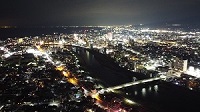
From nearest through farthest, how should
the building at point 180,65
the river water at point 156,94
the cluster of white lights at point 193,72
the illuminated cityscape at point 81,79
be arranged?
the illuminated cityscape at point 81,79 → the river water at point 156,94 → the cluster of white lights at point 193,72 → the building at point 180,65

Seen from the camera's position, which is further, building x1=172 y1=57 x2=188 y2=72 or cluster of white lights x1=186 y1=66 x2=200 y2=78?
building x1=172 y1=57 x2=188 y2=72

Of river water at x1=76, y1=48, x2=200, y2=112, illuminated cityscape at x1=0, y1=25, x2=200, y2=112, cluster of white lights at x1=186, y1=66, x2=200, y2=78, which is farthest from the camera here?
cluster of white lights at x1=186, y1=66, x2=200, y2=78

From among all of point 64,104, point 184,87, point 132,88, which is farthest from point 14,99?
point 184,87

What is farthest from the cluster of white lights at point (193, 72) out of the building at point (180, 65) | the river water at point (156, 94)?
the river water at point (156, 94)

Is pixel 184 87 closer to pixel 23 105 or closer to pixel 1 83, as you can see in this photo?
pixel 23 105

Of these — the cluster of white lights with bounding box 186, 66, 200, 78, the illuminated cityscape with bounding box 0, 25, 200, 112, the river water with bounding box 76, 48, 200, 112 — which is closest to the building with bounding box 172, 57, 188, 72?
the illuminated cityscape with bounding box 0, 25, 200, 112

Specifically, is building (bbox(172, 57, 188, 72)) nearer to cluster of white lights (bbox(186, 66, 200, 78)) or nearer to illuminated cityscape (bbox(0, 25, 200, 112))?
illuminated cityscape (bbox(0, 25, 200, 112))

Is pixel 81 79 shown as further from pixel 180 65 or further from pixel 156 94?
pixel 180 65

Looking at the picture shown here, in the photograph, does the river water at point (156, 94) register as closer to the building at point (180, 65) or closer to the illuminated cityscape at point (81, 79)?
the illuminated cityscape at point (81, 79)
